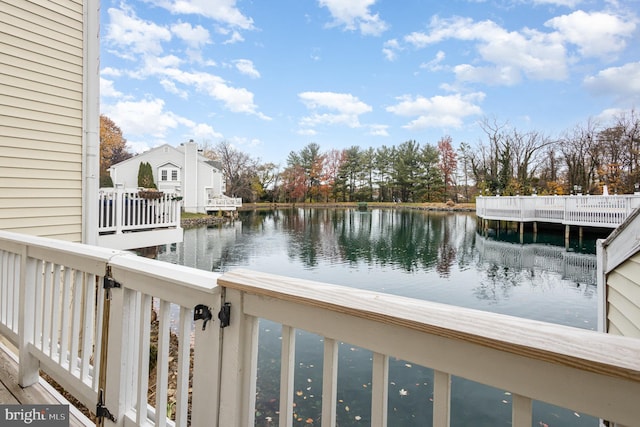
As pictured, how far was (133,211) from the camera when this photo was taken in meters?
5.83

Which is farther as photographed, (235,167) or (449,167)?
(449,167)

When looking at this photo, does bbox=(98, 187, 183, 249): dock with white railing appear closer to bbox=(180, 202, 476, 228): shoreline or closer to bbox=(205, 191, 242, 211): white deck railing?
bbox=(180, 202, 476, 228): shoreline

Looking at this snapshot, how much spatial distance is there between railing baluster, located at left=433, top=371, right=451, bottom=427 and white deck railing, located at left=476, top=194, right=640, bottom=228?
40.7 feet

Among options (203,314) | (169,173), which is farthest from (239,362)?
(169,173)

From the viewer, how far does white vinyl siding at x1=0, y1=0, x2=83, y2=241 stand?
345 centimetres

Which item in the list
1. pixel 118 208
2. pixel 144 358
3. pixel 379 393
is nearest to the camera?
pixel 379 393

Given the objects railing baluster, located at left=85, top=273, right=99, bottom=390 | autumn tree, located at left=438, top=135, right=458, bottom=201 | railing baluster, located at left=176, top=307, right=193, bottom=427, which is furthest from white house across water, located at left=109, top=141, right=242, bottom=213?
railing baluster, located at left=176, top=307, right=193, bottom=427

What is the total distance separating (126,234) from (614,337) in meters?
6.17

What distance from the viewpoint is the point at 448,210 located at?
30750mm

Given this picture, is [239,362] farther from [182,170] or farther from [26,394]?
[182,170]

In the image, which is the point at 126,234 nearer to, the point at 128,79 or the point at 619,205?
the point at 619,205

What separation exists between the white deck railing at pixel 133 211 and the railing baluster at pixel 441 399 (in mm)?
5710

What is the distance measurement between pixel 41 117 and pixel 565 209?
15448mm

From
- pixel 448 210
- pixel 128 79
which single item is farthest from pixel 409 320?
pixel 448 210
